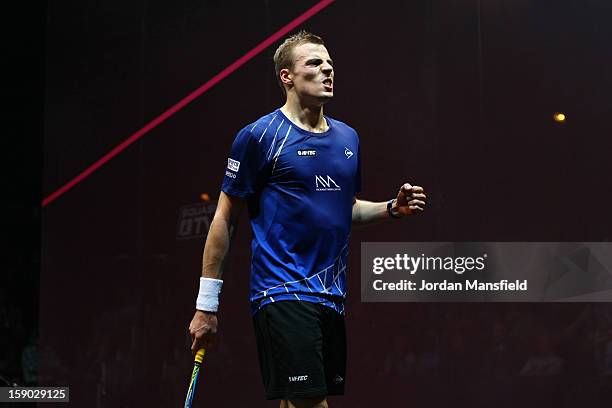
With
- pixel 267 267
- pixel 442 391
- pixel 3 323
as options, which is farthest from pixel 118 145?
pixel 267 267

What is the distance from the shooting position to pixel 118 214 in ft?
18.5

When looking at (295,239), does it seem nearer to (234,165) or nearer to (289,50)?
(234,165)

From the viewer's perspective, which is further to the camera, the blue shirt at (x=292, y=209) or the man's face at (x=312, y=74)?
the man's face at (x=312, y=74)

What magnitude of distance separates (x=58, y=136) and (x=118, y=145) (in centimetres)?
35

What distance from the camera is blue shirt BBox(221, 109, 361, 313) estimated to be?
319cm

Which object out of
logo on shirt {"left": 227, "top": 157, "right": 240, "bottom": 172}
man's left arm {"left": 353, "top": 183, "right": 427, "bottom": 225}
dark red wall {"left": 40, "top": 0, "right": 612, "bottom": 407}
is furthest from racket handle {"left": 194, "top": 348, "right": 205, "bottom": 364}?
dark red wall {"left": 40, "top": 0, "right": 612, "bottom": 407}

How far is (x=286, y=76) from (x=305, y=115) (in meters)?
0.16

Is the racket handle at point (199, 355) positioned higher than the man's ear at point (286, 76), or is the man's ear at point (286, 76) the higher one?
the man's ear at point (286, 76)

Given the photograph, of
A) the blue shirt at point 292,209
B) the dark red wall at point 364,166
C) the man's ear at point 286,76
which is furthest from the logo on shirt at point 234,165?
the dark red wall at point 364,166

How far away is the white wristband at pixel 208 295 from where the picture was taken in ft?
10.4

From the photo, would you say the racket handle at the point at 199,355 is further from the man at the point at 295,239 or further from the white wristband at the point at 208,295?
the white wristband at the point at 208,295

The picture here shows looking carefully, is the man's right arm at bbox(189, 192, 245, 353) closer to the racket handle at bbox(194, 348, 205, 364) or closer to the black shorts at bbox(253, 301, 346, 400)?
the racket handle at bbox(194, 348, 205, 364)

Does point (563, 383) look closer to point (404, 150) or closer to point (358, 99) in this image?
point (404, 150)

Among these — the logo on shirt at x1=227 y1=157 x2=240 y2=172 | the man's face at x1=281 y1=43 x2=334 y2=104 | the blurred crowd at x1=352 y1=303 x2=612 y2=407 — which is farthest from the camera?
the blurred crowd at x1=352 y1=303 x2=612 y2=407
